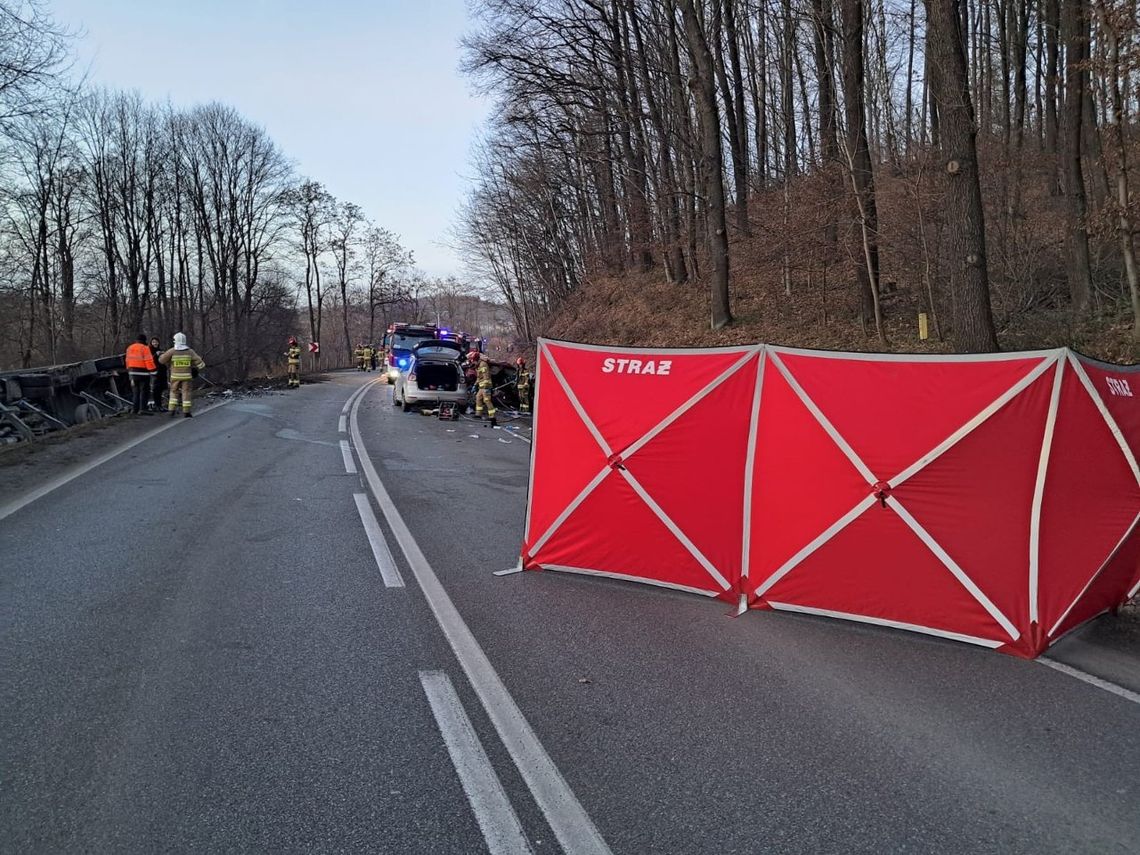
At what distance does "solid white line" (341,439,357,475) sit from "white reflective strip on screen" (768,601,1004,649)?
23.6 ft

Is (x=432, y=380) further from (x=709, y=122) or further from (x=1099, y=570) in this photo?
(x=1099, y=570)

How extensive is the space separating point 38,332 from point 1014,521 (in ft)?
151

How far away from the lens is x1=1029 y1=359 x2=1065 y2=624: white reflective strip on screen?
180 inches

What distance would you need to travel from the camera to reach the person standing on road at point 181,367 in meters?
16.9

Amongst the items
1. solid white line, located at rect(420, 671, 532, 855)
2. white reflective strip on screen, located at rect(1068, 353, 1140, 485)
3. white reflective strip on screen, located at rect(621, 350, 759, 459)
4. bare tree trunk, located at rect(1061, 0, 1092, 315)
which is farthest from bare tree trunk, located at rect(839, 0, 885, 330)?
solid white line, located at rect(420, 671, 532, 855)

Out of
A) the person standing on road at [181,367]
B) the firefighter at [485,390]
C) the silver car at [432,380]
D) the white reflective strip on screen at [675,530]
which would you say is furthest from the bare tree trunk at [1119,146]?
the person standing on road at [181,367]

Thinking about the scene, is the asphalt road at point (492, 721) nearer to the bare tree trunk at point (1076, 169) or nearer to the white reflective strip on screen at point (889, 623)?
the white reflective strip on screen at point (889, 623)

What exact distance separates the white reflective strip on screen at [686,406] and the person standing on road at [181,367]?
1395cm

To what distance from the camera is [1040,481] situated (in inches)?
181

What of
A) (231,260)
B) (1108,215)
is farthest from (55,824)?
(231,260)

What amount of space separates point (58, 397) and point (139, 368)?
1.83 metres

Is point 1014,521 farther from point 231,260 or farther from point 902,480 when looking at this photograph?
point 231,260

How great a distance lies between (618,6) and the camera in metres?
24.2

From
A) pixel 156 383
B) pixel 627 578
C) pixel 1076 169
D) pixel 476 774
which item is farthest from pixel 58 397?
pixel 1076 169
